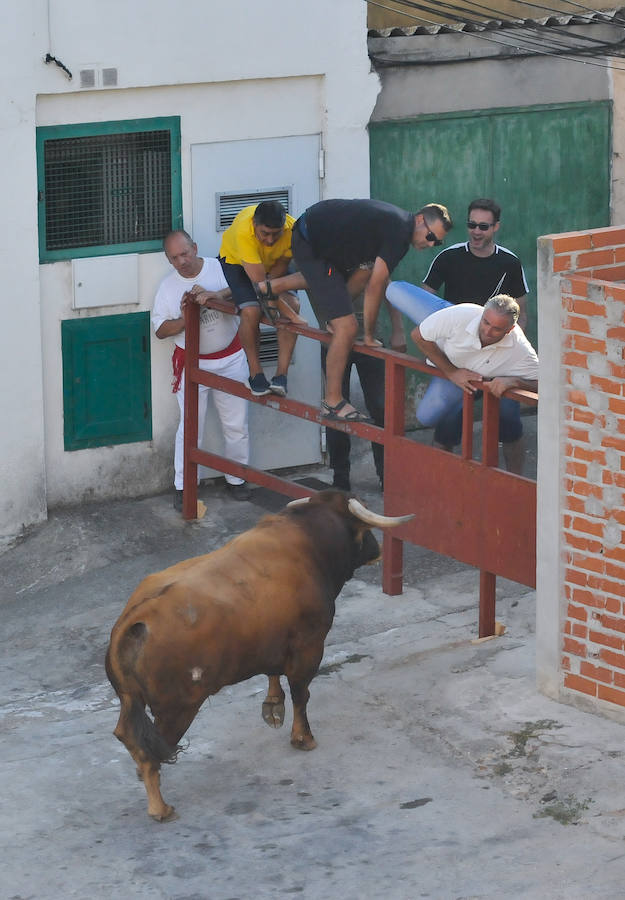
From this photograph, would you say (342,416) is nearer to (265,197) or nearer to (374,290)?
(374,290)

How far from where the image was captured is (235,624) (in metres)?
7.07

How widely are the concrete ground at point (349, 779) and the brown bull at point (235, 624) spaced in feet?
1.03

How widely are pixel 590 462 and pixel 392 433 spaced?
6.35 ft

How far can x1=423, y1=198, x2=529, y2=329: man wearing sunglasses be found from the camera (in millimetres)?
10352

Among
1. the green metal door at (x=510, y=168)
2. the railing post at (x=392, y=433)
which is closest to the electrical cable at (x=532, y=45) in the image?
the green metal door at (x=510, y=168)

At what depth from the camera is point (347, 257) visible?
9.68 metres

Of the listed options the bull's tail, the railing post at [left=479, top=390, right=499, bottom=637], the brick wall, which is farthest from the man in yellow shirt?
the bull's tail

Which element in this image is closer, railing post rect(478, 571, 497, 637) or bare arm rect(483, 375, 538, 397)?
bare arm rect(483, 375, 538, 397)

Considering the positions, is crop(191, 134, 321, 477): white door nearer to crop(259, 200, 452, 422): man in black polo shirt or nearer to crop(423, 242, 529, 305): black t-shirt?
crop(423, 242, 529, 305): black t-shirt

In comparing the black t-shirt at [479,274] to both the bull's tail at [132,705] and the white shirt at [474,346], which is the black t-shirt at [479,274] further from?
the bull's tail at [132,705]

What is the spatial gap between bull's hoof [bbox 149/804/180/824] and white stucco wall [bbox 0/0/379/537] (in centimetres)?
398

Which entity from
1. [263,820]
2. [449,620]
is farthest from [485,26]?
[263,820]

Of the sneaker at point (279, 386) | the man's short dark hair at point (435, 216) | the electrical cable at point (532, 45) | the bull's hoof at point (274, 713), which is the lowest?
the bull's hoof at point (274, 713)

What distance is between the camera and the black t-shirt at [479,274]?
1041cm
